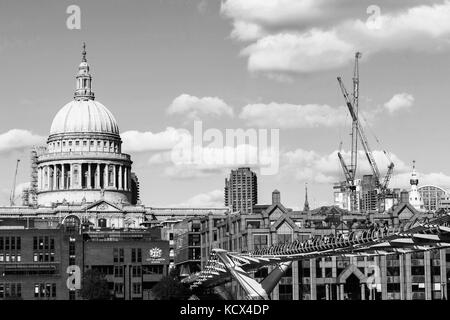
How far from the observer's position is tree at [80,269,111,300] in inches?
5763

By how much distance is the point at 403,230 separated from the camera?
81.7 metres

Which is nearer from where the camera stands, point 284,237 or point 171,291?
point 171,291

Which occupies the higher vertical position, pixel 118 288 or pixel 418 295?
pixel 118 288

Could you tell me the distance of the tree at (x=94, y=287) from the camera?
480ft

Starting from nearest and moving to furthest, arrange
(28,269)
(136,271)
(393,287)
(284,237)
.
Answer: (393,287)
(284,237)
(28,269)
(136,271)

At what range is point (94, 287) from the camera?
148000 millimetres

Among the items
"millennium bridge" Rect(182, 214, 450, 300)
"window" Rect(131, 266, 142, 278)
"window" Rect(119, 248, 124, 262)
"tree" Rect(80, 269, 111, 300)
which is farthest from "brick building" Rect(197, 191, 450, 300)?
"window" Rect(119, 248, 124, 262)

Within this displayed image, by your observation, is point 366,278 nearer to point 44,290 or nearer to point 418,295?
point 418,295

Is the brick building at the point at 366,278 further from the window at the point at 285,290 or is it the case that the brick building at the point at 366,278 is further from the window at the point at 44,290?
the window at the point at 44,290

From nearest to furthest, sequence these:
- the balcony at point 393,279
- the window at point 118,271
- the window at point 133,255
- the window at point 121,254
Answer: the balcony at point 393,279 < the window at point 118,271 < the window at point 121,254 < the window at point 133,255

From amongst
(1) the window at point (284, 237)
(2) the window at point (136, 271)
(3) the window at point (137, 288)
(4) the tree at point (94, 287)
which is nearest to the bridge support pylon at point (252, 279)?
(1) the window at point (284, 237)

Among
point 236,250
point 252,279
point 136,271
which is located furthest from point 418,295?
point 136,271
